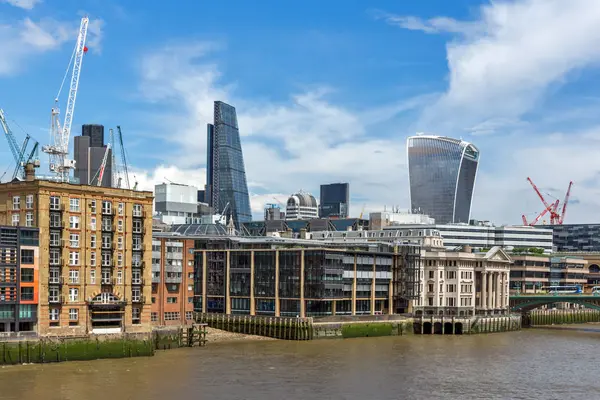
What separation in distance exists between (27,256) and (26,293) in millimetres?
4580

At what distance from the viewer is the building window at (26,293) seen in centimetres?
11531

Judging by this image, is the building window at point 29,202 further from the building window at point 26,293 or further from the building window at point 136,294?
the building window at point 136,294

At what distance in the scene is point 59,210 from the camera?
119500 millimetres

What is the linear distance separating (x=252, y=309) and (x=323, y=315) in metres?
14.2

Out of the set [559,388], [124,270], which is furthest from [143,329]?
[559,388]

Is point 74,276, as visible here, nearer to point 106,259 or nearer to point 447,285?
point 106,259

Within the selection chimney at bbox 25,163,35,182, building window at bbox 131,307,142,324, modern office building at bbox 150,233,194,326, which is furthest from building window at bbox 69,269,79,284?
modern office building at bbox 150,233,194,326

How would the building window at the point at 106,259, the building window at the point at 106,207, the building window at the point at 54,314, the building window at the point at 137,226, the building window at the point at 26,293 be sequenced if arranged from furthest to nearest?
the building window at the point at 137,226 → the building window at the point at 106,207 → the building window at the point at 106,259 → the building window at the point at 54,314 → the building window at the point at 26,293

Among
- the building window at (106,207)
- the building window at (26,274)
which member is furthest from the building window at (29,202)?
the building window at (106,207)

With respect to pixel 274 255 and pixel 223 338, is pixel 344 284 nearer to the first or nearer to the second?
pixel 274 255

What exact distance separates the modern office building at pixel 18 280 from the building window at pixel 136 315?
15.1 m

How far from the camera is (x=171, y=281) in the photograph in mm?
152125

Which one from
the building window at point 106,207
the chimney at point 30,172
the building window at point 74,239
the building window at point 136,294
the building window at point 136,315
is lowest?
the building window at point 136,315

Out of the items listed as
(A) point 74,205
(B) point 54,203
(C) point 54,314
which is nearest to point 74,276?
(C) point 54,314
